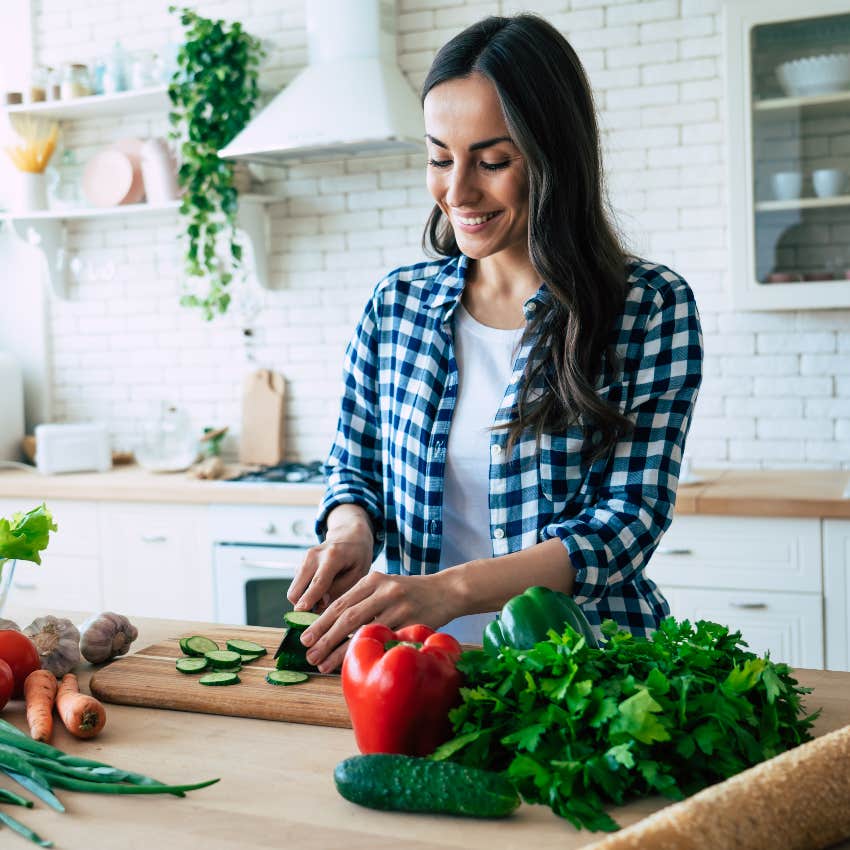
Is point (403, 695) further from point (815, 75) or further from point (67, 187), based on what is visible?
point (67, 187)

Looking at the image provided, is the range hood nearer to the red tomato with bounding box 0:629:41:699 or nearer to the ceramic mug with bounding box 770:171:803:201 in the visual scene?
the ceramic mug with bounding box 770:171:803:201

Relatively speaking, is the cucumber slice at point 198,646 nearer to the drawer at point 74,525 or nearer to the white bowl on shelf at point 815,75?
the drawer at point 74,525

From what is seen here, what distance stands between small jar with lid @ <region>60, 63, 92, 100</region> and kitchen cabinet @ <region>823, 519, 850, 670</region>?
10.4ft

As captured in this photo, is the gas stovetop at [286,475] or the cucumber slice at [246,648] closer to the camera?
the cucumber slice at [246,648]

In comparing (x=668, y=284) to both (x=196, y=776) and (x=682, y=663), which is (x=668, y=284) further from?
(x=196, y=776)

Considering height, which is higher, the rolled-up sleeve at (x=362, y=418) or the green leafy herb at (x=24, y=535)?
the rolled-up sleeve at (x=362, y=418)

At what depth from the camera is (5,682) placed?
1488 millimetres

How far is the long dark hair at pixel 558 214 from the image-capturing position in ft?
5.70

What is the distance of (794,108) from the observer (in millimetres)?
3332

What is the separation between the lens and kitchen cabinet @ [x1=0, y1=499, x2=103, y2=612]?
13.1 ft

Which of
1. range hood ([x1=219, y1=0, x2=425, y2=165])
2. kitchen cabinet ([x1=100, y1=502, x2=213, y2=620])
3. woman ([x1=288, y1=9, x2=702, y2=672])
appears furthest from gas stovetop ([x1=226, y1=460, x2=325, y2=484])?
woman ([x1=288, y1=9, x2=702, y2=672])

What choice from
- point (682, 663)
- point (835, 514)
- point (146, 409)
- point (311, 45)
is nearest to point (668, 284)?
point (682, 663)

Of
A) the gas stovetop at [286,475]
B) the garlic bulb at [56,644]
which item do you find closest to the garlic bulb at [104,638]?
the garlic bulb at [56,644]

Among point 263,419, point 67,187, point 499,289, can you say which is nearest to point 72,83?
point 67,187
